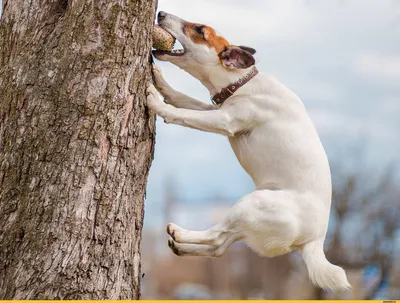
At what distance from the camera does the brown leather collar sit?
208 inches

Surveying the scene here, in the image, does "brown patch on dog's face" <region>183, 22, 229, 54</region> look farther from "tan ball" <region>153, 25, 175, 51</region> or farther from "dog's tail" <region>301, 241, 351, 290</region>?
"dog's tail" <region>301, 241, 351, 290</region>

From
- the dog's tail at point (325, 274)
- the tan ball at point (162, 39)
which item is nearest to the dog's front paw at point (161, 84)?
the tan ball at point (162, 39)

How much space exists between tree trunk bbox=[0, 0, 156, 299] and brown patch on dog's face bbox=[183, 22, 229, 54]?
72 cm

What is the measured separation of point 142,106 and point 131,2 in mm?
661

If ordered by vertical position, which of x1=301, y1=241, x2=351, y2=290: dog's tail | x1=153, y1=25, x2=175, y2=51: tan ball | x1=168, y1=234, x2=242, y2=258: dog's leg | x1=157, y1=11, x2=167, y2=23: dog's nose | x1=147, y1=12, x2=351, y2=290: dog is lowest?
x1=301, y1=241, x2=351, y2=290: dog's tail

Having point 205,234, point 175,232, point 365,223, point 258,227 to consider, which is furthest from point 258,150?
point 365,223

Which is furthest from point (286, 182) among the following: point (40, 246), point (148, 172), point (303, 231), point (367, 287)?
point (367, 287)

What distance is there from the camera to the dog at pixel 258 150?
492cm

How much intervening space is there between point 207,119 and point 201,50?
1.98 feet

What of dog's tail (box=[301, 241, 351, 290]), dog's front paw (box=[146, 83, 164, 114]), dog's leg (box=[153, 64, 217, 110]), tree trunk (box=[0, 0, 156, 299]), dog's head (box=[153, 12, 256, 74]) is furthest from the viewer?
dog's head (box=[153, 12, 256, 74])

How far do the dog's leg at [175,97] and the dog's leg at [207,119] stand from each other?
30 cm

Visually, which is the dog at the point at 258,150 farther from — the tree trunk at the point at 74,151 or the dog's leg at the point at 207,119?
the tree trunk at the point at 74,151

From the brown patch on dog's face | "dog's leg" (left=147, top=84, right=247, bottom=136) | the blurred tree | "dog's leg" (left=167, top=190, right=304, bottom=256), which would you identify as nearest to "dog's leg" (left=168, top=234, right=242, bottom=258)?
"dog's leg" (left=167, top=190, right=304, bottom=256)

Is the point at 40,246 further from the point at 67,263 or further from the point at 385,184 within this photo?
the point at 385,184
